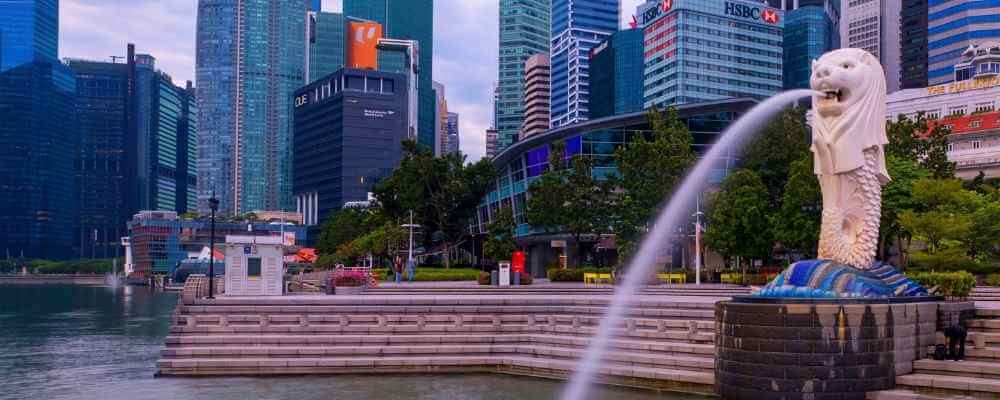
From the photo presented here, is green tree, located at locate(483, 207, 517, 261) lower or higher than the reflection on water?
higher

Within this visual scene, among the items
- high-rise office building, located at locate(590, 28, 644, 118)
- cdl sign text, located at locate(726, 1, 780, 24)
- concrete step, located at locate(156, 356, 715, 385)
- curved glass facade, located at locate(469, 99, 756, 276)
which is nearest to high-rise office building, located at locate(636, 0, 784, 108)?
cdl sign text, located at locate(726, 1, 780, 24)

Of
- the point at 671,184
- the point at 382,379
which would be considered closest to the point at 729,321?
the point at 382,379

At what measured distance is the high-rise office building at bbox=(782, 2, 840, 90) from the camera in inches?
6747

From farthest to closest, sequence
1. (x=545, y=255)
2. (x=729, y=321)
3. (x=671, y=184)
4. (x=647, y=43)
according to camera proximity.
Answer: (x=647, y=43), (x=545, y=255), (x=671, y=184), (x=729, y=321)

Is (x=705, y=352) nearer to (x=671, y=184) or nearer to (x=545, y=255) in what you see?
(x=671, y=184)

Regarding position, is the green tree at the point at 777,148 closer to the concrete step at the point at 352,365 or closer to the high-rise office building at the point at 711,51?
the concrete step at the point at 352,365

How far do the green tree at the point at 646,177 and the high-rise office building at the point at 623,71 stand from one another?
435 ft

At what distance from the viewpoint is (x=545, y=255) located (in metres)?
78.4

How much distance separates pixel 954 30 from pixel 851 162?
117 meters

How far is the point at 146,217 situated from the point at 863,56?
197 m

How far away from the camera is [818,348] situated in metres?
19.3

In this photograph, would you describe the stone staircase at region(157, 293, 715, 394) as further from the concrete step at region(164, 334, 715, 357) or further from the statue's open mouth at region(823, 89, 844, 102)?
the statue's open mouth at region(823, 89, 844, 102)

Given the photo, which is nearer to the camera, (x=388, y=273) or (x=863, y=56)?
(x=863, y=56)

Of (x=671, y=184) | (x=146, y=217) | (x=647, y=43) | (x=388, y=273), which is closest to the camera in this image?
(x=671, y=184)
